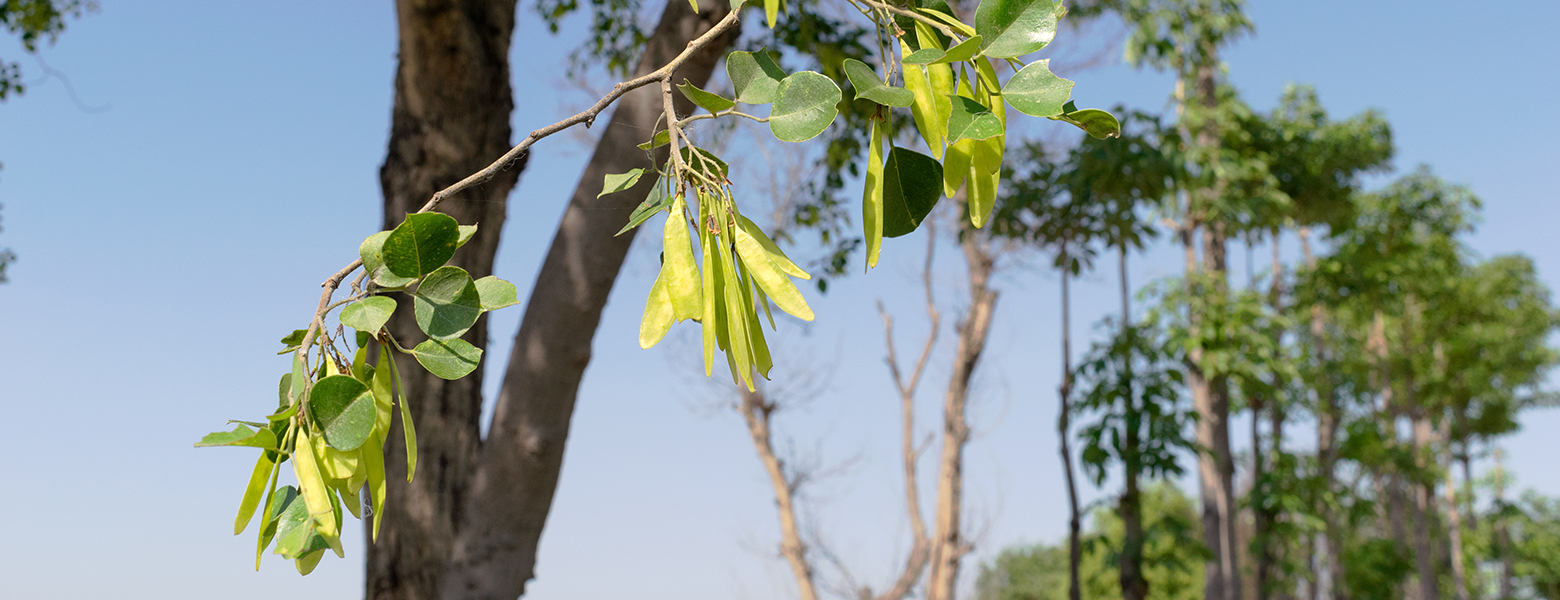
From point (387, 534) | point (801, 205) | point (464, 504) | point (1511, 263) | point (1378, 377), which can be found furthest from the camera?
point (1511, 263)

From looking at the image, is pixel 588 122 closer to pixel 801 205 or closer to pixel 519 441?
pixel 519 441

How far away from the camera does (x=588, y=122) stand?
0.50 m

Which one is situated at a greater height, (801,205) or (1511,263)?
(1511,263)

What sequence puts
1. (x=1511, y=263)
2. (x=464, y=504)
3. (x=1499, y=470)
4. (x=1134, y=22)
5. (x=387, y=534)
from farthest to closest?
(x=1499, y=470) < (x=1511, y=263) < (x=1134, y=22) < (x=464, y=504) < (x=387, y=534)

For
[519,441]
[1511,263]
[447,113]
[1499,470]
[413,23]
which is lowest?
[519,441]

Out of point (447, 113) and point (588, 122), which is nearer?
point (588, 122)

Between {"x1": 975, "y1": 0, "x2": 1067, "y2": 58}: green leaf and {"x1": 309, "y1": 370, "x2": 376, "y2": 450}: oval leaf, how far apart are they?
1.11 feet

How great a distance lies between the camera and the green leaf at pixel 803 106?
0.47m

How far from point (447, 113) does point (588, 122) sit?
1639 mm

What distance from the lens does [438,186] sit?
1963 millimetres

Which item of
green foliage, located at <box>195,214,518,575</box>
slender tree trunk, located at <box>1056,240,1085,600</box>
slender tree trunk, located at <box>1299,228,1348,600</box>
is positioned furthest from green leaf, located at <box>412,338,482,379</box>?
slender tree trunk, located at <box>1299,228,1348,600</box>

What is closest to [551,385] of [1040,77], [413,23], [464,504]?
[464,504]

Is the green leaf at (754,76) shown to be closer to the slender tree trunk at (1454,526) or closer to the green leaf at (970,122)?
the green leaf at (970,122)

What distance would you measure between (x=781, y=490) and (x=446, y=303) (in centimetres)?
721
